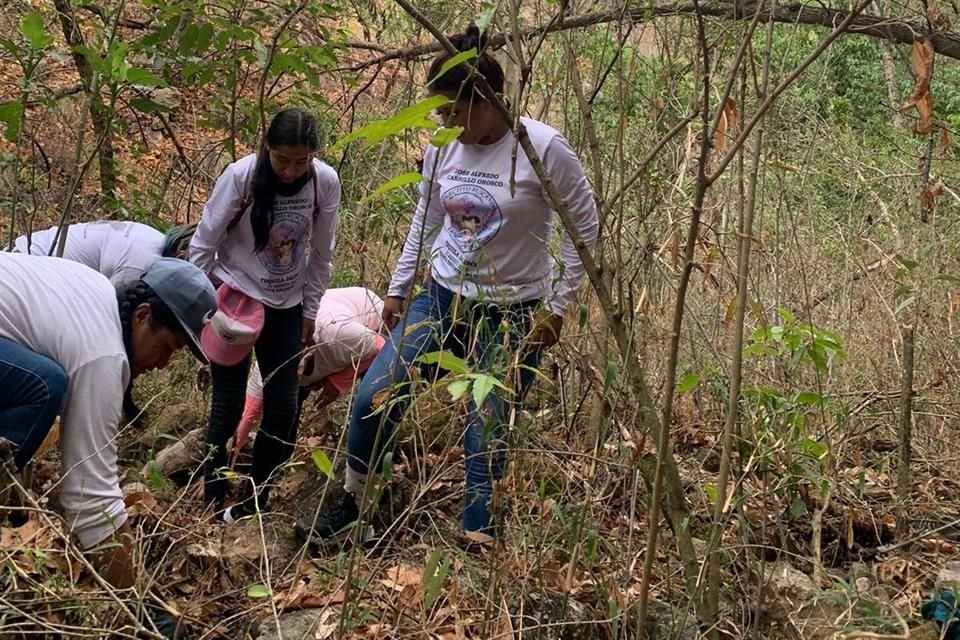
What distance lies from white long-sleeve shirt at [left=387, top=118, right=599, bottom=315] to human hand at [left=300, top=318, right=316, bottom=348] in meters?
0.74

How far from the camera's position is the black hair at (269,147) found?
2949 mm

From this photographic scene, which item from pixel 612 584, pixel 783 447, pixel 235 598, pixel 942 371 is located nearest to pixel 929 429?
pixel 942 371

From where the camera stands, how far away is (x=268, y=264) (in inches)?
125

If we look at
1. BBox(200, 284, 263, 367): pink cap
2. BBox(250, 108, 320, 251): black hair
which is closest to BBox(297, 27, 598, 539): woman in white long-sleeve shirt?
BBox(250, 108, 320, 251): black hair

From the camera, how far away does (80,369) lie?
6.68 feet

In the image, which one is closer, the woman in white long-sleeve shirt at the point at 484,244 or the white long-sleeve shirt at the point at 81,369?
the white long-sleeve shirt at the point at 81,369

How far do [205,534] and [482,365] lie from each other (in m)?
0.99

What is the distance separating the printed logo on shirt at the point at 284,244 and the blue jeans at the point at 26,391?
1172 millimetres

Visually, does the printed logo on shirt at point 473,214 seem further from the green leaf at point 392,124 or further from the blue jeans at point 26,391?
the green leaf at point 392,124

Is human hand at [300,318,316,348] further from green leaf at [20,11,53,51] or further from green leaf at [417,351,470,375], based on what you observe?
green leaf at [417,351,470,375]

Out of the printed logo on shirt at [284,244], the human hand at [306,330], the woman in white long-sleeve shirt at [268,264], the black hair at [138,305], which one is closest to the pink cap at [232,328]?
the woman in white long-sleeve shirt at [268,264]

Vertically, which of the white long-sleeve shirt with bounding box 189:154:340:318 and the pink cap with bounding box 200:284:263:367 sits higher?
the white long-sleeve shirt with bounding box 189:154:340:318

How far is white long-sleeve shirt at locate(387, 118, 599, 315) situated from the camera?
267 cm

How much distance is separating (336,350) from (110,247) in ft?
2.84
